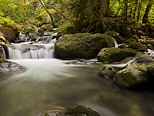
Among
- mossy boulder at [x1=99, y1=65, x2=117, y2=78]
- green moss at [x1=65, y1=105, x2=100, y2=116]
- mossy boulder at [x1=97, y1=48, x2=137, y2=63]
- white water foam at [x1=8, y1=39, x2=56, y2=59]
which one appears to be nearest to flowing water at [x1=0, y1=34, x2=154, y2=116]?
mossy boulder at [x1=99, y1=65, x2=117, y2=78]

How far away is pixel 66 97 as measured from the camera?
269cm

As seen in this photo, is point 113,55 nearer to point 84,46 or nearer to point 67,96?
point 84,46

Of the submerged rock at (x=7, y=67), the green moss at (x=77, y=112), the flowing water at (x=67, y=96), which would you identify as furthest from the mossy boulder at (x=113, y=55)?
the green moss at (x=77, y=112)

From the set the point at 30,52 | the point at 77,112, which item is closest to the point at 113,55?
the point at 77,112

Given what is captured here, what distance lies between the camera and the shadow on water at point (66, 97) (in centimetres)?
225

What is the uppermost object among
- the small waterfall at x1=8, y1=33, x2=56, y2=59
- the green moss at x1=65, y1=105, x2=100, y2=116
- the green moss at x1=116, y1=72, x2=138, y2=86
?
the green moss at x1=65, y1=105, x2=100, y2=116

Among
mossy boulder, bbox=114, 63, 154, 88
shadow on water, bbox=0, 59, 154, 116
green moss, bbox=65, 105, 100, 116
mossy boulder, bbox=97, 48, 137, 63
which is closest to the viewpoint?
green moss, bbox=65, 105, 100, 116

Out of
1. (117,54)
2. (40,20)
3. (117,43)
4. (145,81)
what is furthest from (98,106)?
(40,20)

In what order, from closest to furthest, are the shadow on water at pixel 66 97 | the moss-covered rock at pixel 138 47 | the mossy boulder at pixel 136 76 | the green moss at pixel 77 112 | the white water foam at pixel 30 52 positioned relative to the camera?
the green moss at pixel 77 112
the shadow on water at pixel 66 97
the mossy boulder at pixel 136 76
the moss-covered rock at pixel 138 47
the white water foam at pixel 30 52

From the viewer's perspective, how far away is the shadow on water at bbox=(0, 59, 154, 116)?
7.38ft

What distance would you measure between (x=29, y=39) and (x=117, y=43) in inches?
307

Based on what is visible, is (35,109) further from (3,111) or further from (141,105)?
(141,105)

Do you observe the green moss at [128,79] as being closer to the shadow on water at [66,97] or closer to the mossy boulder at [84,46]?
the shadow on water at [66,97]

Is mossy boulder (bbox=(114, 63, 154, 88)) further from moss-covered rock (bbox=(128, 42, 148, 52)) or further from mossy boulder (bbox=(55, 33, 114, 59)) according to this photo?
moss-covered rock (bbox=(128, 42, 148, 52))
